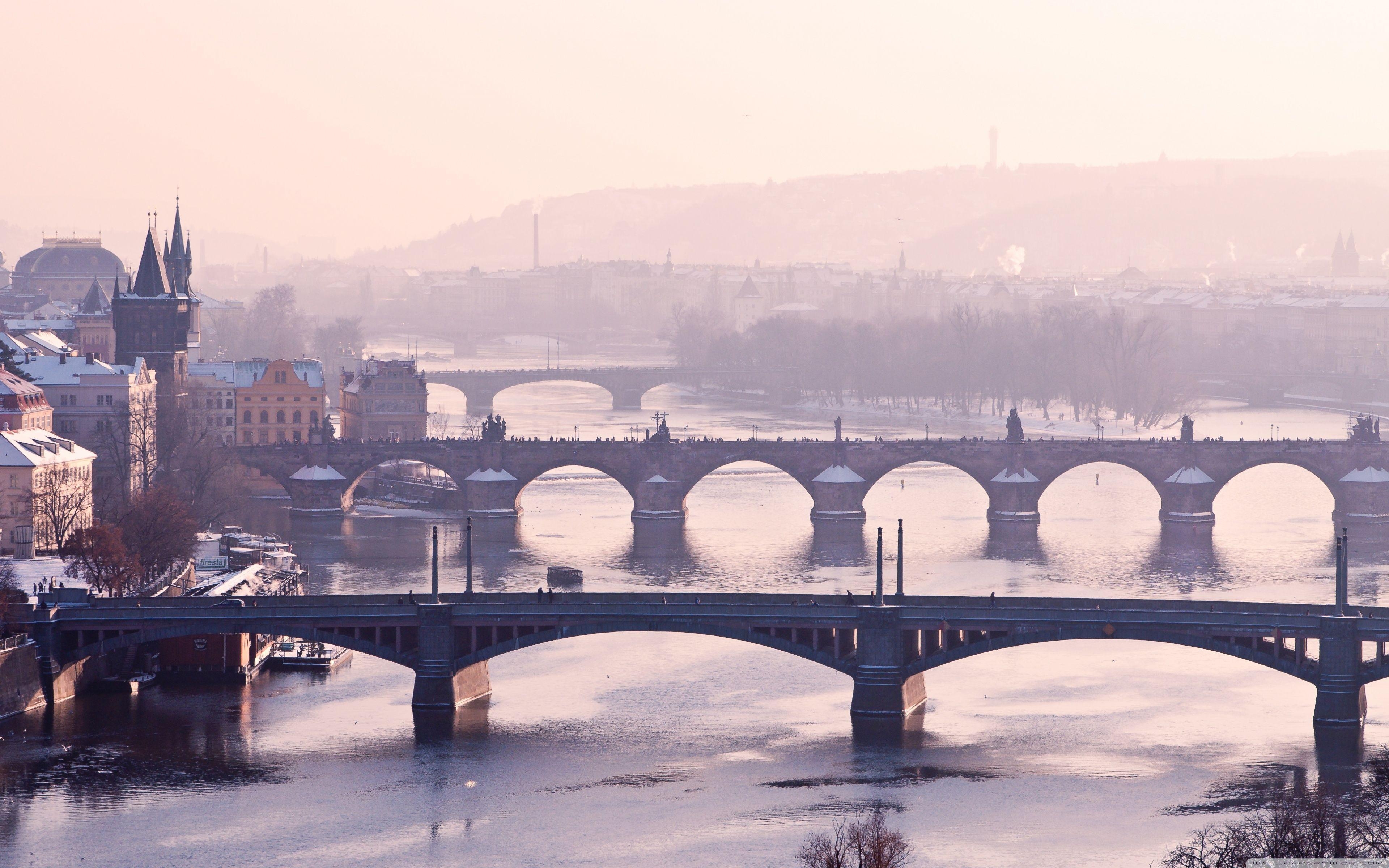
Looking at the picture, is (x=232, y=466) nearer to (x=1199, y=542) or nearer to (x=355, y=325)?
(x=1199, y=542)

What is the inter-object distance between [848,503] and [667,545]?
900 centimetres

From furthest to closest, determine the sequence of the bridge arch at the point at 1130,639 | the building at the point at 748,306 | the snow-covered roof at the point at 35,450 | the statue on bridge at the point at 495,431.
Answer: the building at the point at 748,306, the statue on bridge at the point at 495,431, the snow-covered roof at the point at 35,450, the bridge arch at the point at 1130,639

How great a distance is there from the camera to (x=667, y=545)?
74188 millimetres

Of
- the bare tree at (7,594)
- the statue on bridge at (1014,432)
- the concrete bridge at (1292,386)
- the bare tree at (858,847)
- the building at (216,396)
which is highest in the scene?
the concrete bridge at (1292,386)

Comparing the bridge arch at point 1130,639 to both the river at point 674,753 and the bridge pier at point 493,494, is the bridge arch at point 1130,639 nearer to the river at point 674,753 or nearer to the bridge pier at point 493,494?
the river at point 674,753

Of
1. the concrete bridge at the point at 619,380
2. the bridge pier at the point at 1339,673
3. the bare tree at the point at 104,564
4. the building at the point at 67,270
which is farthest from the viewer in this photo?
the building at the point at 67,270

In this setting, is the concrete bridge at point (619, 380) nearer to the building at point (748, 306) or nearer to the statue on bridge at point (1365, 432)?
the statue on bridge at point (1365, 432)

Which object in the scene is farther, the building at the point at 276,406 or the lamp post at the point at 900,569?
the building at the point at 276,406

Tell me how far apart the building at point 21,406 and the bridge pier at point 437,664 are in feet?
73.1

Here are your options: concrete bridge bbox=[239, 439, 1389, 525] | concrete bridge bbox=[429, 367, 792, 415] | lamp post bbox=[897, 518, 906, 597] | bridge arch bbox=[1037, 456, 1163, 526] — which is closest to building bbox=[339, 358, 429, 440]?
concrete bridge bbox=[239, 439, 1389, 525]

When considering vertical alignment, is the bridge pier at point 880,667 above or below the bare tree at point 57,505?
below

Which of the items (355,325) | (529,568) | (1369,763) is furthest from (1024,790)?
(355,325)

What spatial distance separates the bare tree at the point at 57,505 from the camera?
192 feet

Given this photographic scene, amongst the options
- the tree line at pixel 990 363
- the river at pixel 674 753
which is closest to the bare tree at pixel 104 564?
the river at pixel 674 753
